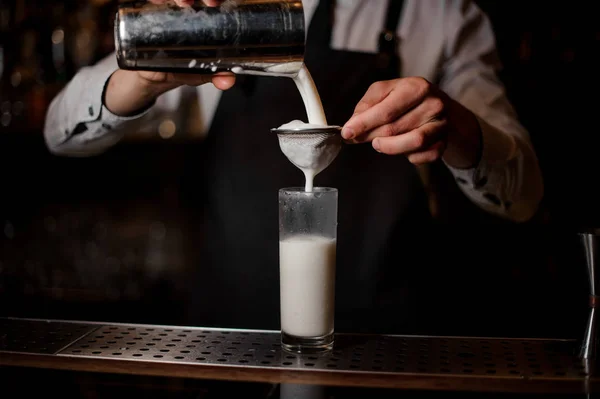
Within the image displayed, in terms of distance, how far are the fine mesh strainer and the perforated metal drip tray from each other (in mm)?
377

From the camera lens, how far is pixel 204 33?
1259mm

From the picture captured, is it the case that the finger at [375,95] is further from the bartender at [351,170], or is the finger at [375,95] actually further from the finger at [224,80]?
the bartender at [351,170]

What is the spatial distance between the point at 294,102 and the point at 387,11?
0.40 m

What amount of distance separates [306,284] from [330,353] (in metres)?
0.14

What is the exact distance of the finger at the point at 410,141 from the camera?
142 cm

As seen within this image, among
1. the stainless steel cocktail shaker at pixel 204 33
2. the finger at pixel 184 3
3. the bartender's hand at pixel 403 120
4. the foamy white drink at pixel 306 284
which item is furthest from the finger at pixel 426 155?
the finger at pixel 184 3

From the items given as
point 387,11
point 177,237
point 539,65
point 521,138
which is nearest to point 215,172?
point 387,11

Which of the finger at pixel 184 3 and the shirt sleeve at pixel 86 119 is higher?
the finger at pixel 184 3

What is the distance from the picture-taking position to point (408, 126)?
1.48 meters

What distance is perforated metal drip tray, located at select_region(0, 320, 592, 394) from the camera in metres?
1.28

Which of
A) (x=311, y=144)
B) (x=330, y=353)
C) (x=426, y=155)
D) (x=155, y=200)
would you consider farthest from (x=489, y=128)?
(x=155, y=200)

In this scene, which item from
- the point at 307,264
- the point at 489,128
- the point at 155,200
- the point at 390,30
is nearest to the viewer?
the point at 307,264

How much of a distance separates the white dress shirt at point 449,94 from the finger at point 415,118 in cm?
33

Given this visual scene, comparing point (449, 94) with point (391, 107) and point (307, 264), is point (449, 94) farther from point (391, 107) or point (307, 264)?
point (307, 264)
